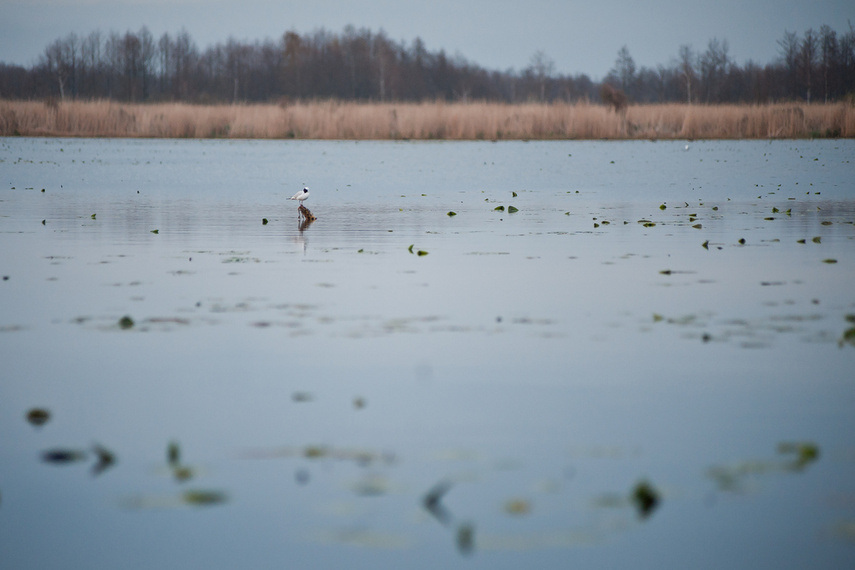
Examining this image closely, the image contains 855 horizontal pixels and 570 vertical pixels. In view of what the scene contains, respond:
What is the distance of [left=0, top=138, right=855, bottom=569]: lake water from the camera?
2502mm

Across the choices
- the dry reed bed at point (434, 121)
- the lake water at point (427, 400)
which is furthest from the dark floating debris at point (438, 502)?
the dry reed bed at point (434, 121)

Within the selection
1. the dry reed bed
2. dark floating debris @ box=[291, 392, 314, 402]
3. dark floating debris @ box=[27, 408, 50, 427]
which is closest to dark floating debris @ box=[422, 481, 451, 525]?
dark floating debris @ box=[291, 392, 314, 402]

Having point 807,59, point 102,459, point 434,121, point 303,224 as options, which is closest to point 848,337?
point 102,459

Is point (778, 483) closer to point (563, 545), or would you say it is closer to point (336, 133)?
point (563, 545)

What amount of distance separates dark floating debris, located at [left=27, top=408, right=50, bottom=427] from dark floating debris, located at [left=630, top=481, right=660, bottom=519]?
6.77ft

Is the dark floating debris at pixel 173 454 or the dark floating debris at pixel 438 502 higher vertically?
the dark floating debris at pixel 173 454

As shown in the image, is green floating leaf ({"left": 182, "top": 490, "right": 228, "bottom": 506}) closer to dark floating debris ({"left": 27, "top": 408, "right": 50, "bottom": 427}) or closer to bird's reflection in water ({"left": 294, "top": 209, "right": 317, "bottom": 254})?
dark floating debris ({"left": 27, "top": 408, "right": 50, "bottom": 427})

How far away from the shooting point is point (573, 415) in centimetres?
341

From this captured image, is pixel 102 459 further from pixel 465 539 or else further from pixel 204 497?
pixel 465 539

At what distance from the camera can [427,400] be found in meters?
3.59

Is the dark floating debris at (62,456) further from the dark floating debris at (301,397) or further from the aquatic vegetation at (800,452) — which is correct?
the aquatic vegetation at (800,452)

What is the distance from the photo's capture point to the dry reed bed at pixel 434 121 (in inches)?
1085

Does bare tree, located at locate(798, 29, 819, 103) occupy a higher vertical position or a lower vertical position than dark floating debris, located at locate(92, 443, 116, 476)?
higher

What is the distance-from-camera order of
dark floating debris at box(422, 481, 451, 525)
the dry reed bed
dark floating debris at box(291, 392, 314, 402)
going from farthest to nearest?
the dry reed bed < dark floating debris at box(291, 392, 314, 402) < dark floating debris at box(422, 481, 451, 525)
